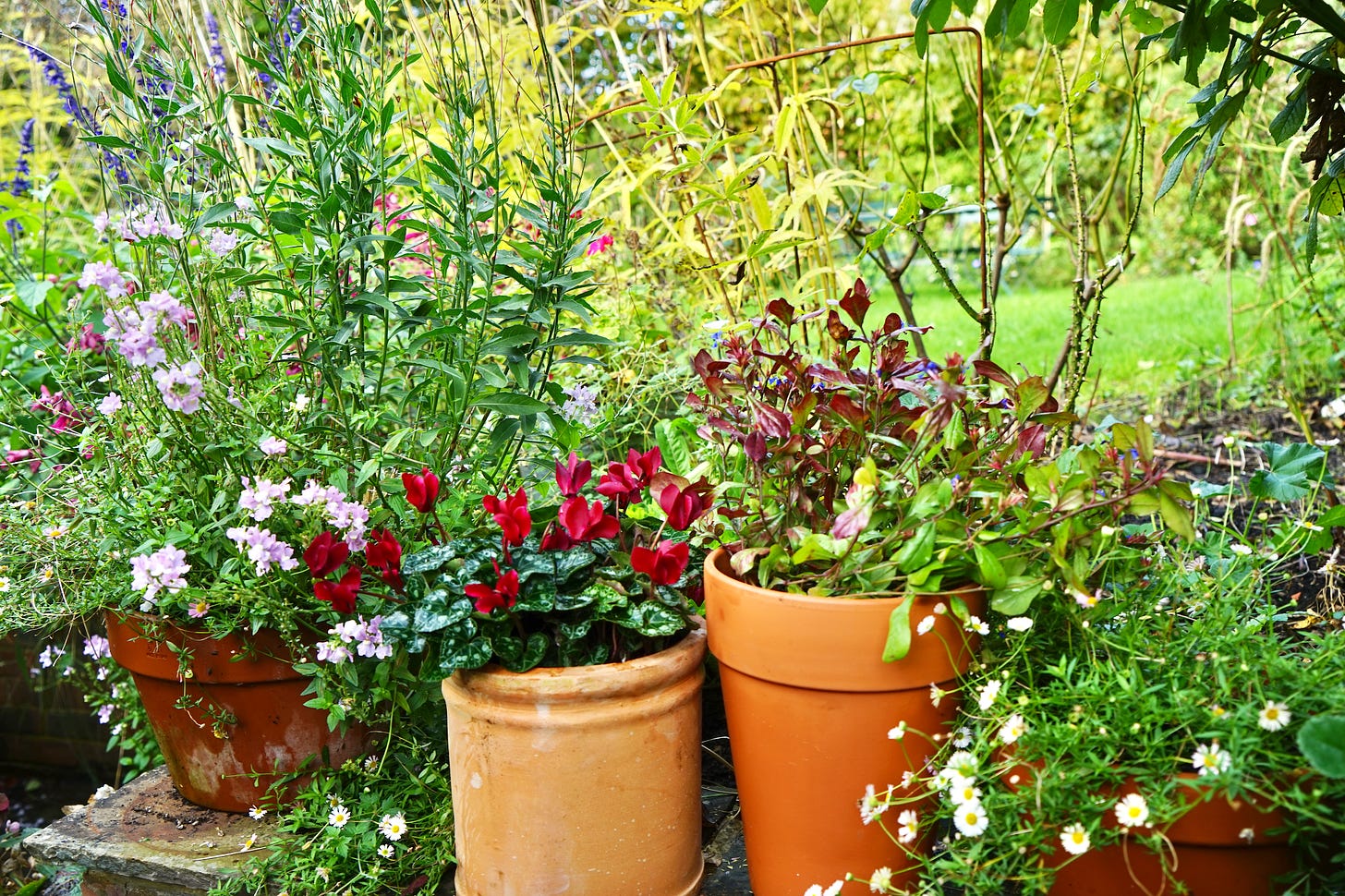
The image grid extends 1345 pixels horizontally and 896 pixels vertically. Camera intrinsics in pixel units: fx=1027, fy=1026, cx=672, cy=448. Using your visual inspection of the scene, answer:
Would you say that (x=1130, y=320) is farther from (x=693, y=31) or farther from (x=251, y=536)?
(x=251, y=536)

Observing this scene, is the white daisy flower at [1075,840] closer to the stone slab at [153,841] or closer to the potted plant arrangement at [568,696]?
the potted plant arrangement at [568,696]

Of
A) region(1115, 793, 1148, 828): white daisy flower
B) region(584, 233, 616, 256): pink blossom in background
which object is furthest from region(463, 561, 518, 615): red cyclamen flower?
region(584, 233, 616, 256): pink blossom in background

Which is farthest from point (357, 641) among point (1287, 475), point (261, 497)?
point (1287, 475)

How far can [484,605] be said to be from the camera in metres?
1.29

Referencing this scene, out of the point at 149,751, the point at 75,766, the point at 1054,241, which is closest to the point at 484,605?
the point at 149,751

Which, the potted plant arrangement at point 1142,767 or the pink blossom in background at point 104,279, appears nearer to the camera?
the potted plant arrangement at point 1142,767

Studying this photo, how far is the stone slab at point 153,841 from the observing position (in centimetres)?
158

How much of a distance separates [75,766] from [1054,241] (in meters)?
7.24

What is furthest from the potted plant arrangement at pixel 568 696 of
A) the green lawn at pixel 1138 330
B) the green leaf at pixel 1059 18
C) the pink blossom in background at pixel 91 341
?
the green lawn at pixel 1138 330

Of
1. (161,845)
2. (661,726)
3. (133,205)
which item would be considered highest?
(133,205)

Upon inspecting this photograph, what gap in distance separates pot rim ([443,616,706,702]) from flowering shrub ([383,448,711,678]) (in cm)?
2

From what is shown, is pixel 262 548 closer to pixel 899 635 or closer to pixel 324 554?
pixel 324 554

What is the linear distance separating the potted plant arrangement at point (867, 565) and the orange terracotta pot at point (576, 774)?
0.09m

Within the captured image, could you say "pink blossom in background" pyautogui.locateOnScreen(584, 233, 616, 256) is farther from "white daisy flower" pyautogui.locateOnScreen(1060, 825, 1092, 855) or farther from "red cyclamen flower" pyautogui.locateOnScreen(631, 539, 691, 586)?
"white daisy flower" pyautogui.locateOnScreen(1060, 825, 1092, 855)
